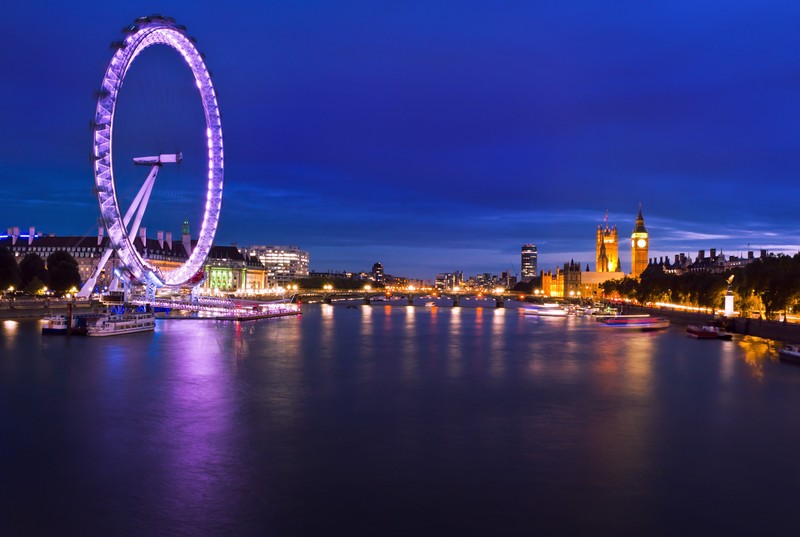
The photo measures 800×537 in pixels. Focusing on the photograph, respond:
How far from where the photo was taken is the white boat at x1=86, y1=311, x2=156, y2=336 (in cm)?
5206

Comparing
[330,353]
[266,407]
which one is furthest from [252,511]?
[330,353]

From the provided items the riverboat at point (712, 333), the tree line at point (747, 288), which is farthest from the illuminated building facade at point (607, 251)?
the riverboat at point (712, 333)

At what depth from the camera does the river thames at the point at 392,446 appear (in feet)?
47.5

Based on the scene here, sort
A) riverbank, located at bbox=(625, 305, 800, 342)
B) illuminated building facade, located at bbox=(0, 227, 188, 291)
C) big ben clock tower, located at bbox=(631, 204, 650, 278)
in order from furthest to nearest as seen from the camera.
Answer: big ben clock tower, located at bbox=(631, 204, 650, 278)
illuminated building facade, located at bbox=(0, 227, 188, 291)
riverbank, located at bbox=(625, 305, 800, 342)

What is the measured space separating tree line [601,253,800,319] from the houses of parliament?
64453mm

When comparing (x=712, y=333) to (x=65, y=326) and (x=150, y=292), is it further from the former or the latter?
(x=150, y=292)

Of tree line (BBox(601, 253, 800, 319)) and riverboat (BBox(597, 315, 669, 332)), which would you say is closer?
tree line (BBox(601, 253, 800, 319))

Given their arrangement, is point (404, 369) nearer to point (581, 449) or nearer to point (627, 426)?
point (627, 426)

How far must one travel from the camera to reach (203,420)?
23078mm

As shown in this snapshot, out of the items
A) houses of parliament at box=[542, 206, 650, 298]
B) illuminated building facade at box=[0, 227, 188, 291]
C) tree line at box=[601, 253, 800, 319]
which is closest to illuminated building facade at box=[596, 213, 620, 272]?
houses of parliament at box=[542, 206, 650, 298]

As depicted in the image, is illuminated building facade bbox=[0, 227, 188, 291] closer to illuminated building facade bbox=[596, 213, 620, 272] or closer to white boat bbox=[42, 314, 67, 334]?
white boat bbox=[42, 314, 67, 334]

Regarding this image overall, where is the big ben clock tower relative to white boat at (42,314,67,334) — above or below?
above

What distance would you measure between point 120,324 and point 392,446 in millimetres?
39396

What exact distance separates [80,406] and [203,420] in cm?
511
